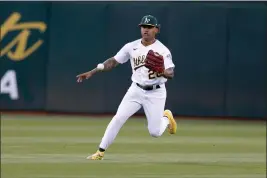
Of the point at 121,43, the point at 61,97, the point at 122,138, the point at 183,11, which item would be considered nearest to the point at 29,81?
the point at 61,97

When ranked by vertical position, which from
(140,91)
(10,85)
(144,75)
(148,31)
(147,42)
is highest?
(148,31)

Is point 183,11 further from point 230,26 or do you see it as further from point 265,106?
point 265,106

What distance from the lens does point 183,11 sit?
17797 millimetres

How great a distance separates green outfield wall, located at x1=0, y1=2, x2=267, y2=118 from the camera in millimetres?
17750

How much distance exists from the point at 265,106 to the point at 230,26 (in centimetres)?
167

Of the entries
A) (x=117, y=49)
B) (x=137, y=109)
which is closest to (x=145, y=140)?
(x=137, y=109)

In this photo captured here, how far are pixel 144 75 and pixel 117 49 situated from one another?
693cm

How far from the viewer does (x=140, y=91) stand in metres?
11.1

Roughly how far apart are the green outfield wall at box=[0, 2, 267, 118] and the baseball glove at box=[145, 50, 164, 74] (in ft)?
23.1

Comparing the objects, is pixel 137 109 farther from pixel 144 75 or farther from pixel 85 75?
pixel 85 75

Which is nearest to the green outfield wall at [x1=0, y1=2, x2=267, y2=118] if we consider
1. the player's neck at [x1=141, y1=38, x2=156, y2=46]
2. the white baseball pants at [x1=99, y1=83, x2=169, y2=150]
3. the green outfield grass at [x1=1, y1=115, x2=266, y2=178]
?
the green outfield grass at [x1=1, y1=115, x2=266, y2=178]

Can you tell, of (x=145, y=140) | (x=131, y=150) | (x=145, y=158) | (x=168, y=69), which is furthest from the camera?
(x=145, y=140)

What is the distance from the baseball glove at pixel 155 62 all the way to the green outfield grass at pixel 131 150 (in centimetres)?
110

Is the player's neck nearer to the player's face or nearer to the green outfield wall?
the player's face
